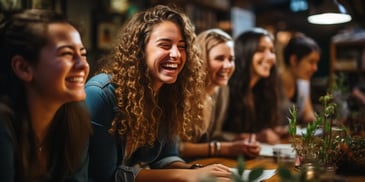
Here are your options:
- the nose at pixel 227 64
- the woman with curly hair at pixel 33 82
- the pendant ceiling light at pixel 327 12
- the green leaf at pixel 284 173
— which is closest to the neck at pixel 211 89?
the nose at pixel 227 64

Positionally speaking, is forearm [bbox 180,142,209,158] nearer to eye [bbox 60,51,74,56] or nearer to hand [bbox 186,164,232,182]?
hand [bbox 186,164,232,182]

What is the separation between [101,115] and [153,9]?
48cm

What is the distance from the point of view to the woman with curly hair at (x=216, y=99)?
187 cm

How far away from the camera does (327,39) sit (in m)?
4.21

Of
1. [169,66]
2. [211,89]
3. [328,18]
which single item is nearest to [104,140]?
[169,66]

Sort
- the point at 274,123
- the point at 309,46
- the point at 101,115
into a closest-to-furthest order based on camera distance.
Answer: the point at 101,115
the point at 274,123
the point at 309,46

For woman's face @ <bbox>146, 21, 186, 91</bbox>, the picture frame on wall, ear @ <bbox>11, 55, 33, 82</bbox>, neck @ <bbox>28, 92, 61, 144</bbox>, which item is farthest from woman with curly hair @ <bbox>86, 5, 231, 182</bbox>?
the picture frame on wall

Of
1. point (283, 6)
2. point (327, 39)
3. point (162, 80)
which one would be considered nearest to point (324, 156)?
point (162, 80)

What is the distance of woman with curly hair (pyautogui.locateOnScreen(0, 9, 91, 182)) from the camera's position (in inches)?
42.8

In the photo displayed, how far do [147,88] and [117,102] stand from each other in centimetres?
14

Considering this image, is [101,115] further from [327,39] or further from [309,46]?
[327,39]

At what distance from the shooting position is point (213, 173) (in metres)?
1.33

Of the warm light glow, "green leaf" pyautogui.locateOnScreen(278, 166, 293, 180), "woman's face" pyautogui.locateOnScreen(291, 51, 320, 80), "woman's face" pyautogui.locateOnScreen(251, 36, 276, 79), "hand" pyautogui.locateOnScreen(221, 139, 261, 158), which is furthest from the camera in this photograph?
"woman's face" pyautogui.locateOnScreen(291, 51, 320, 80)

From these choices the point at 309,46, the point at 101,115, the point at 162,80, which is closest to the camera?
the point at 101,115
